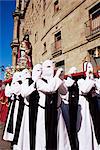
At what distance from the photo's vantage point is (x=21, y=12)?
37.3 meters

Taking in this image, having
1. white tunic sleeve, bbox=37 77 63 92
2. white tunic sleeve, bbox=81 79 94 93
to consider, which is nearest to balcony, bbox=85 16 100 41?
white tunic sleeve, bbox=81 79 94 93

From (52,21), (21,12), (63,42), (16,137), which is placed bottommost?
(16,137)

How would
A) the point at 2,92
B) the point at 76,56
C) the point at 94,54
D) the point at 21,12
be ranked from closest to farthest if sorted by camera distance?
the point at 2,92
the point at 94,54
the point at 76,56
the point at 21,12

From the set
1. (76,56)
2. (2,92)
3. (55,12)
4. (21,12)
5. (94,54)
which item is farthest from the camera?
(21,12)

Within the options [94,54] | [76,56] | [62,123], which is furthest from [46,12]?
[62,123]

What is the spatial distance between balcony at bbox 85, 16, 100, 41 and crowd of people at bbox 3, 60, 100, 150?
8.72m

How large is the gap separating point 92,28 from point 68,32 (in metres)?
2.92

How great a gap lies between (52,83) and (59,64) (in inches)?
567

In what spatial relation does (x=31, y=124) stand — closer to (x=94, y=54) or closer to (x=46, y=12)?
(x=94, y=54)

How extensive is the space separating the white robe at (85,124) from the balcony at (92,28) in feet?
30.2

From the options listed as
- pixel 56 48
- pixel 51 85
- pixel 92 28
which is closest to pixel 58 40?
pixel 56 48

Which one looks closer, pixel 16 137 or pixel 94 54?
pixel 16 137

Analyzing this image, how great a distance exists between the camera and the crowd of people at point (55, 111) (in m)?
3.95

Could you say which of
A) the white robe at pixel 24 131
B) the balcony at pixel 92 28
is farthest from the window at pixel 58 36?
the white robe at pixel 24 131
